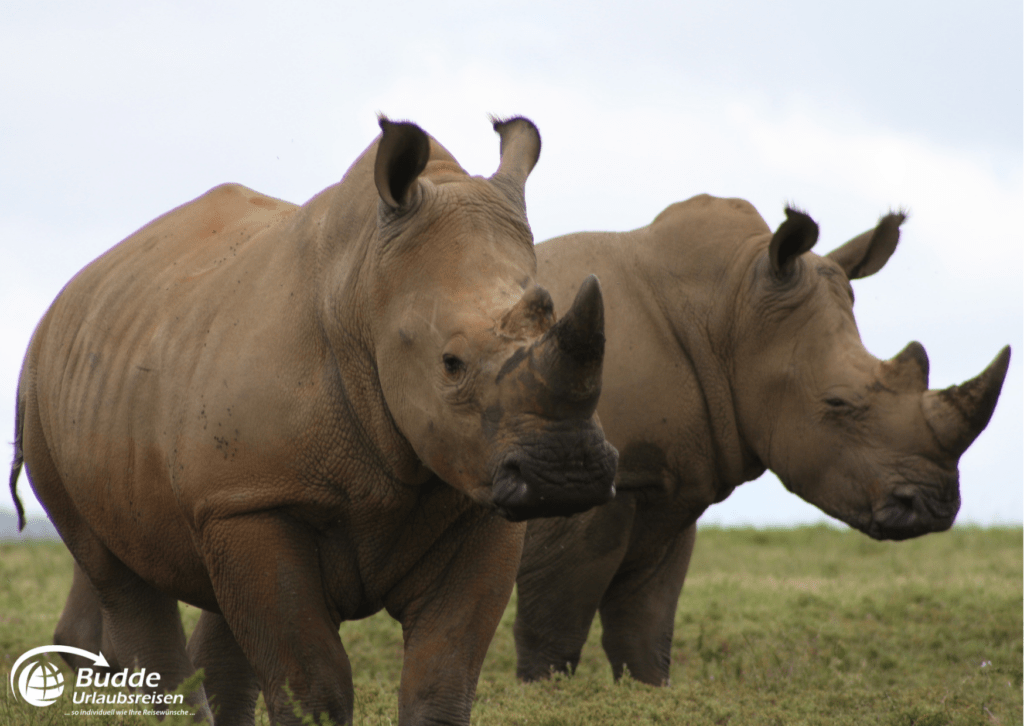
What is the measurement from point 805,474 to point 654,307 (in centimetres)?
110

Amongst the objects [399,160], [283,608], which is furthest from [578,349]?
[283,608]

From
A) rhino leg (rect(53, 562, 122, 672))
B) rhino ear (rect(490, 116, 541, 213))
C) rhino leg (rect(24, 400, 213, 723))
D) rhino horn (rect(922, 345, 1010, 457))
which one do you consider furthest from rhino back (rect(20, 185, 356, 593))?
rhino horn (rect(922, 345, 1010, 457))

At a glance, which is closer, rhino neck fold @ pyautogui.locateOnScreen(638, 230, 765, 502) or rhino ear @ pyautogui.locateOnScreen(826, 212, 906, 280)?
rhino neck fold @ pyautogui.locateOnScreen(638, 230, 765, 502)

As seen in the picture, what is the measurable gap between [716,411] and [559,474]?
307cm

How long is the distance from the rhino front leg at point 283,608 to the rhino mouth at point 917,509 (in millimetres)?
2686

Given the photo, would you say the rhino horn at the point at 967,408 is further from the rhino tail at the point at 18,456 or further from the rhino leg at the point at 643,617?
the rhino tail at the point at 18,456

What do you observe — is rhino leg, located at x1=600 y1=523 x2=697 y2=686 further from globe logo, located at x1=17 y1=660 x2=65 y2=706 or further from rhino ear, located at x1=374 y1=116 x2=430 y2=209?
rhino ear, located at x1=374 y1=116 x2=430 y2=209

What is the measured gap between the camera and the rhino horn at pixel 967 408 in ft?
20.4

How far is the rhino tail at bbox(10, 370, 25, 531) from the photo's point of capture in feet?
22.2

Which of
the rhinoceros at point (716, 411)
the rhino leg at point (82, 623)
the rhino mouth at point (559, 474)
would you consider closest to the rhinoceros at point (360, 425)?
the rhino mouth at point (559, 474)

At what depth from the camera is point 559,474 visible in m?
3.93

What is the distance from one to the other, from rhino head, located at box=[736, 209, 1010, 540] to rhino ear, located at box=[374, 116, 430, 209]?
2.58 metres

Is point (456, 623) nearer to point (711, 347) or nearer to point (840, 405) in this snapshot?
point (840, 405)

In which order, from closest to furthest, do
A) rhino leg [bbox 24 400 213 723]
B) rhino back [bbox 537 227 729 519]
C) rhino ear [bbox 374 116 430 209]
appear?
1. rhino ear [bbox 374 116 430 209]
2. rhino leg [bbox 24 400 213 723]
3. rhino back [bbox 537 227 729 519]
